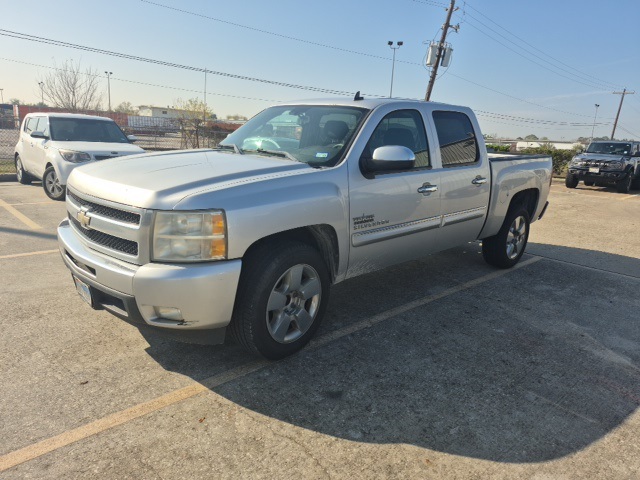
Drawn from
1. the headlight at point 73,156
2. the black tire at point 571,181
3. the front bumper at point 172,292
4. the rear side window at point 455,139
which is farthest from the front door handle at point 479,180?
Answer: the black tire at point 571,181

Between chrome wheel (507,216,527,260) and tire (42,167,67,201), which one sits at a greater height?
chrome wheel (507,216,527,260)

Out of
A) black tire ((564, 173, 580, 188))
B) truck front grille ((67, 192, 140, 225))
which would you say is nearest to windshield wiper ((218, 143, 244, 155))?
truck front grille ((67, 192, 140, 225))

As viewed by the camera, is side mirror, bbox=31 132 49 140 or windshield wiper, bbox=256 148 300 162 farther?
side mirror, bbox=31 132 49 140

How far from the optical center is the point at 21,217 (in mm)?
7469

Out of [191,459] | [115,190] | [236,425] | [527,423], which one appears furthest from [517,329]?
[115,190]

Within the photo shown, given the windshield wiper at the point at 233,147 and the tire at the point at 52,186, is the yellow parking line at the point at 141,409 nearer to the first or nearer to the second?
the windshield wiper at the point at 233,147

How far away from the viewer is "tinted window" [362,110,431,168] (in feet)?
12.4

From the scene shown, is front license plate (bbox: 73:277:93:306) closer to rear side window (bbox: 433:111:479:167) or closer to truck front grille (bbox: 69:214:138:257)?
truck front grille (bbox: 69:214:138:257)

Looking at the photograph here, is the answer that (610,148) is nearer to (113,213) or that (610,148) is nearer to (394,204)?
(394,204)

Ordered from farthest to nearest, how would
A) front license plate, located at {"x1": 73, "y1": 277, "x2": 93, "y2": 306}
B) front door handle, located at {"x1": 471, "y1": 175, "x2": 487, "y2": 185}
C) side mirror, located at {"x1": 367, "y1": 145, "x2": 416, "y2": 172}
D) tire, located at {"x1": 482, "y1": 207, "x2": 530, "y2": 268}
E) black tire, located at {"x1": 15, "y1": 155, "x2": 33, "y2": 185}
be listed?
1. black tire, located at {"x1": 15, "y1": 155, "x2": 33, "y2": 185}
2. tire, located at {"x1": 482, "y1": 207, "x2": 530, "y2": 268}
3. front door handle, located at {"x1": 471, "y1": 175, "x2": 487, "y2": 185}
4. side mirror, located at {"x1": 367, "y1": 145, "x2": 416, "y2": 172}
5. front license plate, located at {"x1": 73, "y1": 277, "x2": 93, "y2": 306}

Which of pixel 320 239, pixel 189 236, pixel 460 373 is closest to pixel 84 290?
pixel 189 236

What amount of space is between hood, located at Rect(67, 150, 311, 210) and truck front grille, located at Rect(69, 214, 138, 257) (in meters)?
0.24

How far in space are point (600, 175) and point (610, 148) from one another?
5.44ft

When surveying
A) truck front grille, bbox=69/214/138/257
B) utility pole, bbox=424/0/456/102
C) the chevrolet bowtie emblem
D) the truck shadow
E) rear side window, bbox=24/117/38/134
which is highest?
utility pole, bbox=424/0/456/102
